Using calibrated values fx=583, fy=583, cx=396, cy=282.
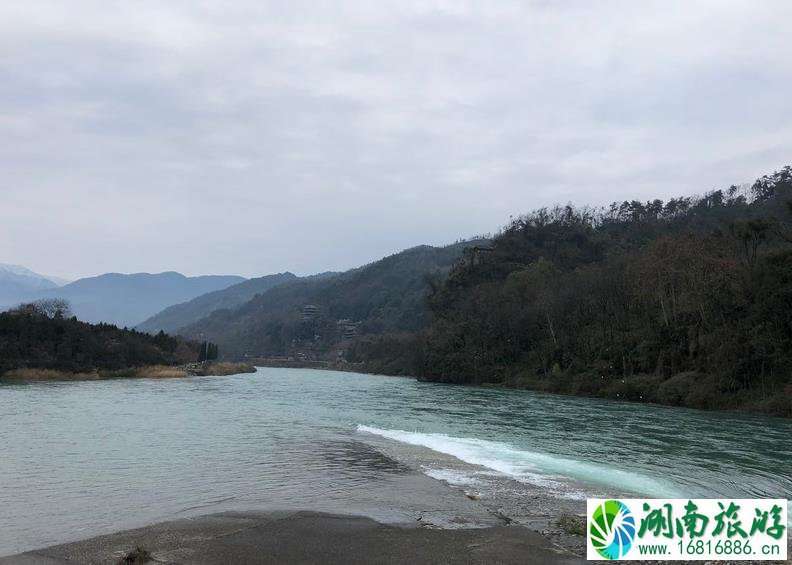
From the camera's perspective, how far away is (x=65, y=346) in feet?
289

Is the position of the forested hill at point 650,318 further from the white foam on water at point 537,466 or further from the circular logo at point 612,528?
the circular logo at point 612,528

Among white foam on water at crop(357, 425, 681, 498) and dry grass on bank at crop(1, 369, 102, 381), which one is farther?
dry grass on bank at crop(1, 369, 102, 381)

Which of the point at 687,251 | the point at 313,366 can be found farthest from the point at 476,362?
the point at 313,366

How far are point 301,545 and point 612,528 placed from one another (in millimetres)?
5510

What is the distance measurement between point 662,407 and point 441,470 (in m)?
37.3

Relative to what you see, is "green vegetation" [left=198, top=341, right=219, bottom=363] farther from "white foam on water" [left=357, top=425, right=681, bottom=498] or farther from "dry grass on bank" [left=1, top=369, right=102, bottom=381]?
"white foam on water" [left=357, top=425, right=681, bottom=498]

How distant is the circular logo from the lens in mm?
8930

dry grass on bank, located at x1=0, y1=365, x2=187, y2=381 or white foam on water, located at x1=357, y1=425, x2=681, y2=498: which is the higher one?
white foam on water, located at x1=357, y1=425, x2=681, y2=498

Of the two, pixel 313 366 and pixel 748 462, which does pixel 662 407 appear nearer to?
pixel 748 462

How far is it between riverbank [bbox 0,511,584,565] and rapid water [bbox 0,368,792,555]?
1388 mm

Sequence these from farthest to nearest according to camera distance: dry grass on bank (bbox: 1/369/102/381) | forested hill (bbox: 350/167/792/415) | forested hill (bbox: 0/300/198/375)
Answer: forested hill (bbox: 0/300/198/375) → dry grass on bank (bbox: 1/369/102/381) → forested hill (bbox: 350/167/792/415)

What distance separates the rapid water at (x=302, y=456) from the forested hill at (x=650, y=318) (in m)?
9.52

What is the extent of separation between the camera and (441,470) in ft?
65.6

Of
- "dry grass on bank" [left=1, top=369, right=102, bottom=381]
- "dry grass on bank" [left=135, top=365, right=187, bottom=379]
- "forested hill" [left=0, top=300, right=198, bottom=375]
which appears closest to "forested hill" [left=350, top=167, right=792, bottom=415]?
"dry grass on bank" [left=135, top=365, right=187, bottom=379]
